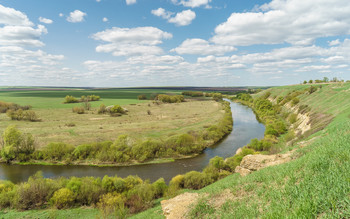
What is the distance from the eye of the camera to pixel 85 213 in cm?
2117

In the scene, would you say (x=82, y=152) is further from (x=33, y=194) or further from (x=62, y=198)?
(x=62, y=198)

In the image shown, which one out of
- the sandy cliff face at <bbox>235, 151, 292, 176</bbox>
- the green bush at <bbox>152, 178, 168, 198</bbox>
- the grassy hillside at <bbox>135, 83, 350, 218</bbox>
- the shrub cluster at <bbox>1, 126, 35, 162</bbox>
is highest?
the grassy hillside at <bbox>135, 83, 350, 218</bbox>

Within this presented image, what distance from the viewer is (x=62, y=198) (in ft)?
72.6

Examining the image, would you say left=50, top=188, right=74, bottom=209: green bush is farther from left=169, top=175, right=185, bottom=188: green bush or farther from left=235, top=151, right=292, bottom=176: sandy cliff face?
left=235, top=151, right=292, bottom=176: sandy cliff face

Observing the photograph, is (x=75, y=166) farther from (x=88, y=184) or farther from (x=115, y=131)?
A: (x=115, y=131)

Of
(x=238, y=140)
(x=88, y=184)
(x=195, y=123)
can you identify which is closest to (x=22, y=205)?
(x=88, y=184)

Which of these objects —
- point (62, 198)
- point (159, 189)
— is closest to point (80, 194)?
point (62, 198)

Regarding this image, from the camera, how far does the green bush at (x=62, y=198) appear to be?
21984 millimetres

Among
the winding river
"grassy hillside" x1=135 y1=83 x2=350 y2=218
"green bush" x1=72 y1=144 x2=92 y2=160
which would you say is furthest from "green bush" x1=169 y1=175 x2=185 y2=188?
"green bush" x1=72 y1=144 x2=92 y2=160

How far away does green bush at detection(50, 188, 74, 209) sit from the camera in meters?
22.0

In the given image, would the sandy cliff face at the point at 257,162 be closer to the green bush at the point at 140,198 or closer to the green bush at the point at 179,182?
the green bush at the point at 179,182

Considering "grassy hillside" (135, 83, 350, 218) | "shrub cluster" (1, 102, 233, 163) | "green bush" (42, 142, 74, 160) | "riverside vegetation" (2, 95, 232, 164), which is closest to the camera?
"grassy hillside" (135, 83, 350, 218)

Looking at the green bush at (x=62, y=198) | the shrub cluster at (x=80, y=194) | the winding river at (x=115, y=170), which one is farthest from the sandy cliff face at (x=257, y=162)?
the green bush at (x=62, y=198)

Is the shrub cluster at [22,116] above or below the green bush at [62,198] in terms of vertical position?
above
